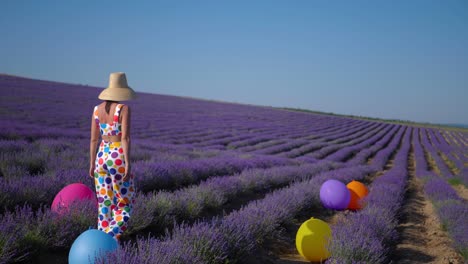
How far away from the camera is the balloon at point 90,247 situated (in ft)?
8.23

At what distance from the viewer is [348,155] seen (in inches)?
639

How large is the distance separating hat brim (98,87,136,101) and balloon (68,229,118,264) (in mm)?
1187

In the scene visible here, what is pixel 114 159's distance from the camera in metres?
3.11

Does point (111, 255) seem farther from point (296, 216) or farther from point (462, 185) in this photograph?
point (462, 185)

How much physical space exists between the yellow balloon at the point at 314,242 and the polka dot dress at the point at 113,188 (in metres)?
1.92

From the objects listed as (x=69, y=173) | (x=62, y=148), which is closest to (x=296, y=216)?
(x=69, y=173)

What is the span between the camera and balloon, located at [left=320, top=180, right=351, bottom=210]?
609 centimetres

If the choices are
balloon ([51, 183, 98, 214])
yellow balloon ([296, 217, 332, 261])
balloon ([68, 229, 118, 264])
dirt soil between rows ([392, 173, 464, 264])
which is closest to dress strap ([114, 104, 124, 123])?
balloon ([68, 229, 118, 264])

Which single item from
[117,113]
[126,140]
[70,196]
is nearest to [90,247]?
[126,140]

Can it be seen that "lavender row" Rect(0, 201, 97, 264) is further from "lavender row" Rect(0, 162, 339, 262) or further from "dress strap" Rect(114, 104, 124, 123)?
"dress strap" Rect(114, 104, 124, 123)

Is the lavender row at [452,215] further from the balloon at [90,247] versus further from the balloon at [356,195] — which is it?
the balloon at [90,247]

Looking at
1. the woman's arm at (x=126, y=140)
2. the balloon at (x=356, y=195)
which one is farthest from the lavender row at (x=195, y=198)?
the balloon at (x=356, y=195)

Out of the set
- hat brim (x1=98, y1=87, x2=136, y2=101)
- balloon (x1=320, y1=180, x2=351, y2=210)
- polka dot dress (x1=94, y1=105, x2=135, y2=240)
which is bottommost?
balloon (x1=320, y1=180, x2=351, y2=210)

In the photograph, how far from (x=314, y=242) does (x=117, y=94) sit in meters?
2.58
